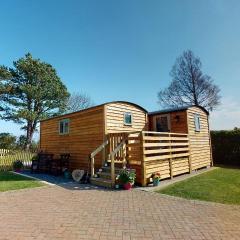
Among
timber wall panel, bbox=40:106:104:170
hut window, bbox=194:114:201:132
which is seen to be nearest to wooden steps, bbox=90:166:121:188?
timber wall panel, bbox=40:106:104:170

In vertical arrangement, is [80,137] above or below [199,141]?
above

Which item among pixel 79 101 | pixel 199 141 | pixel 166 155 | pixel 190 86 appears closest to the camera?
pixel 166 155

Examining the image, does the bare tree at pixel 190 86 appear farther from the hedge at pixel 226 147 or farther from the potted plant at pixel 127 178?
the potted plant at pixel 127 178

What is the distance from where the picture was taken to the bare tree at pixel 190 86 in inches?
1009

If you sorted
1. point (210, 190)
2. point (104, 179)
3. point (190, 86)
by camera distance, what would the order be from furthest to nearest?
point (190, 86), point (104, 179), point (210, 190)

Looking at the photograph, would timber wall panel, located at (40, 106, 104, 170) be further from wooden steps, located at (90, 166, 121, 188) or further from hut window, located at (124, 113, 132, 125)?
hut window, located at (124, 113, 132, 125)

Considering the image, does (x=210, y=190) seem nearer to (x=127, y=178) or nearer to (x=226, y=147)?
(x=127, y=178)

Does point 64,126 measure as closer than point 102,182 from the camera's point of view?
No

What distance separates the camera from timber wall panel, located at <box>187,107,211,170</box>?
13578 mm

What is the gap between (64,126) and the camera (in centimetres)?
1440

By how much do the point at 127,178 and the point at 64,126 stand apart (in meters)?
7.18

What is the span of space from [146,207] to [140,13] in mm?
10807

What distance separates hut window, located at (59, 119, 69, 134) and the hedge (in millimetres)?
11748

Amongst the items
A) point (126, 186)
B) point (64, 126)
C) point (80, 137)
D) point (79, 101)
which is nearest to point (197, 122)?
point (80, 137)
